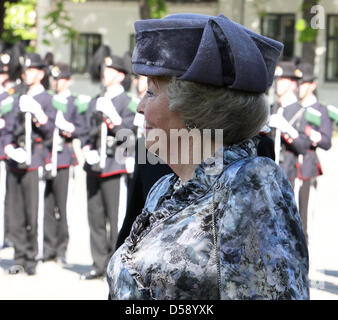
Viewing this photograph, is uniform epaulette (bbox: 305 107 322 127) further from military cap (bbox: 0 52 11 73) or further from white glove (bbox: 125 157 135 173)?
military cap (bbox: 0 52 11 73)

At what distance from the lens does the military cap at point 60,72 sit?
10839mm

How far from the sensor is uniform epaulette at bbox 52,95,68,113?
9375 mm

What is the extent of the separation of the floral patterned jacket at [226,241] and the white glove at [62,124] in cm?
730

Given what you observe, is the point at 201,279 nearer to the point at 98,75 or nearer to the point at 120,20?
the point at 98,75

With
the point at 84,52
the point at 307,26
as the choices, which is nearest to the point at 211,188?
the point at 307,26

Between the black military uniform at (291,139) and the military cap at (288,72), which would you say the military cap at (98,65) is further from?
the black military uniform at (291,139)

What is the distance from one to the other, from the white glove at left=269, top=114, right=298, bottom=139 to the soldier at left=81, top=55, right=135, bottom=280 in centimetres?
144

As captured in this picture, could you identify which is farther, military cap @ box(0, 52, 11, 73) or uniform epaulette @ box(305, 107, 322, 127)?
military cap @ box(0, 52, 11, 73)

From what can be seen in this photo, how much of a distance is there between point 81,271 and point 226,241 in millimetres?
7054

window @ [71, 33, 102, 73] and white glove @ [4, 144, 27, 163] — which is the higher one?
white glove @ [4, 144, 27, 163]

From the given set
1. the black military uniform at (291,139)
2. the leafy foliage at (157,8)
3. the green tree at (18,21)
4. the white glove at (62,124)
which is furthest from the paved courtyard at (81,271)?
the green tree at (18,21)

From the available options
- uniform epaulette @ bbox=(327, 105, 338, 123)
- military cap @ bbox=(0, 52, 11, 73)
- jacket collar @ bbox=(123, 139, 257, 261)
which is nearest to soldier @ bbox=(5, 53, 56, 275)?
military cap @ bbox=(0, 52, 11, 73)
